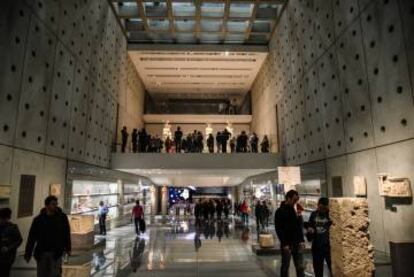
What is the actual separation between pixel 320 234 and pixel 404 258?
4.77ft

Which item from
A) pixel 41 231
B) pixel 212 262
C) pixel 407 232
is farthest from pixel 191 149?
pixel 41 231

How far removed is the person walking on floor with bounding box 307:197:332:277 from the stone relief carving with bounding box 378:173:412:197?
3450 mm

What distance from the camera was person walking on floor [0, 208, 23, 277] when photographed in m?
4.82

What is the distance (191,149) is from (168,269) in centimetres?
1162

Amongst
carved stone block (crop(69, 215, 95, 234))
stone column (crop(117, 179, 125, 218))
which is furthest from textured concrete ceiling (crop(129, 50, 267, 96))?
carved stone block (crop(69, 215, 95, 234))

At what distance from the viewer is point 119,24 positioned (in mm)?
20859

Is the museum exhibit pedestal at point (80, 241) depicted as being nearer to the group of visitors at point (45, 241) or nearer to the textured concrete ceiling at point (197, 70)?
the group of visitors at point (45, 241)

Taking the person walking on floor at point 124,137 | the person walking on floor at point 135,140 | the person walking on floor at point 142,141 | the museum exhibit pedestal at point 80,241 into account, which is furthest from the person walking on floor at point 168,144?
the museum exhibit pedestal at point 80,241

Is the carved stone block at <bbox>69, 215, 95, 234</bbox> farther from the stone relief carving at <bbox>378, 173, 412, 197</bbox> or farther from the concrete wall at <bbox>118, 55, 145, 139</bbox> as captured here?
the concrete wall at <bbox>118, 55, 145, 139</bbox>

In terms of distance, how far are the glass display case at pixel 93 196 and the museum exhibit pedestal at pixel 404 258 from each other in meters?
11.7

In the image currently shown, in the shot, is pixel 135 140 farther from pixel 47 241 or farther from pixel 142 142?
pixel 47 241

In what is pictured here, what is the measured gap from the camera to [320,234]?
5531 mm

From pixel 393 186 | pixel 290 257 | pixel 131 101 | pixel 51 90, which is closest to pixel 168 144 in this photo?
pixel 131 101

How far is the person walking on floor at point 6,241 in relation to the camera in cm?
482
